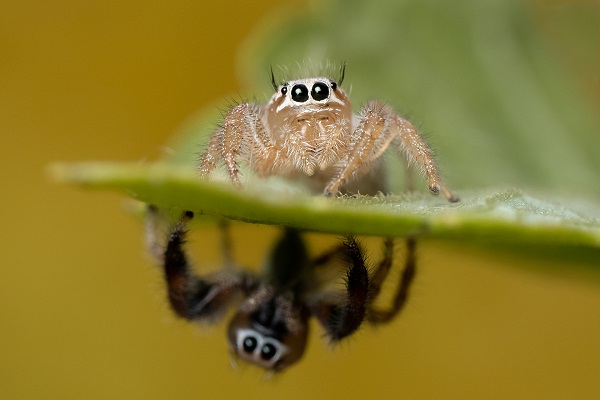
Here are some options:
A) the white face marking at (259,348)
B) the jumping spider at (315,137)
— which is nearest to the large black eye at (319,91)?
the jumping spider at (315,137)

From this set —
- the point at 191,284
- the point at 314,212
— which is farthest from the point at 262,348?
→ the point at 314,212

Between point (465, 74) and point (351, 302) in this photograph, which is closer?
point (351, 302)

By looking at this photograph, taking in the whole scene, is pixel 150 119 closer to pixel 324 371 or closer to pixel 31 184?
pixel 31 184

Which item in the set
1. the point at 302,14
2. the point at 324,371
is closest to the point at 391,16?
the point at 302,14

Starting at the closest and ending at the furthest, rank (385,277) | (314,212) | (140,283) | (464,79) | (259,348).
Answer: (314,212)
(385,277)
(259,348)
(464,79)
(140,283)

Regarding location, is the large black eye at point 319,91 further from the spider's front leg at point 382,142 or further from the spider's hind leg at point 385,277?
the spider's hind leg at point 385,277

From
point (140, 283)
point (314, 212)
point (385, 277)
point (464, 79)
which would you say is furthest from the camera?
point (140, 283)

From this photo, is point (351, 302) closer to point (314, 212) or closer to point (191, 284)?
point (191, 284)
